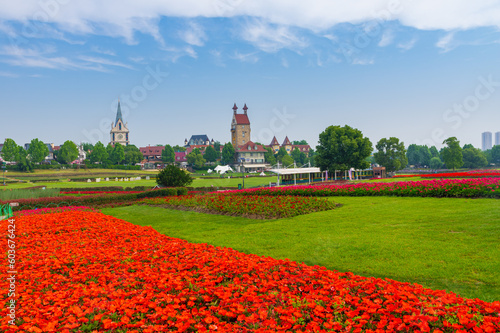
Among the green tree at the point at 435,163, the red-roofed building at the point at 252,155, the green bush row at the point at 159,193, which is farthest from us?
the red-roofed building at the point at 252,155

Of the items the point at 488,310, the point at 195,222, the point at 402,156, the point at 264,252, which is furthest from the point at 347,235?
the point at 402,156

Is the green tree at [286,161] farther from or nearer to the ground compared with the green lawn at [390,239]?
farther from the ground

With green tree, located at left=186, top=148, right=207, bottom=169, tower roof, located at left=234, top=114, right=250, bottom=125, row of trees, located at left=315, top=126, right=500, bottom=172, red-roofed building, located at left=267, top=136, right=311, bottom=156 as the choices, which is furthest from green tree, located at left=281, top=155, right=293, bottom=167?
row of trees, located at left=315, top=126, right=500, bottom=172

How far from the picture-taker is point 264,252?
26.5 feet

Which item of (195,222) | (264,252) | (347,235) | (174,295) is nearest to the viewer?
(174,295)

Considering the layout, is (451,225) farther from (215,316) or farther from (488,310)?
(215,316)

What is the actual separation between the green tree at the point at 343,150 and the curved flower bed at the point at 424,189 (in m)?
22.9

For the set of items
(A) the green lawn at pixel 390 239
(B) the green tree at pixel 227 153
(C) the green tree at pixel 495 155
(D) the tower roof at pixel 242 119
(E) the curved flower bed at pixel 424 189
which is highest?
(D) the tower roof at pixel 242 119

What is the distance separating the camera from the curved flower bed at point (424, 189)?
593 inches

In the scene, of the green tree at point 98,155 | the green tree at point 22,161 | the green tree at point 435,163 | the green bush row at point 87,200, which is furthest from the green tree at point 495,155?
the green tree at point 22,161

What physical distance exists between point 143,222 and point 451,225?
10949mm

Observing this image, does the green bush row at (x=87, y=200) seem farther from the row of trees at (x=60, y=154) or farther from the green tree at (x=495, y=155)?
the green tree at (x=495, y=155)

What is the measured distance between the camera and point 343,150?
43.5 metres

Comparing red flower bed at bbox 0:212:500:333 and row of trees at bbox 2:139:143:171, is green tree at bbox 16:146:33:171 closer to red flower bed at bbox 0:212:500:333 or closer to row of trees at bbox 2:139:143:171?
row of trees at bbox 2:139:143:171
